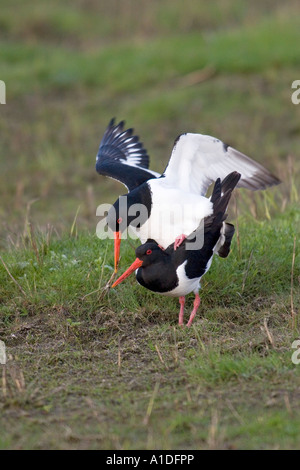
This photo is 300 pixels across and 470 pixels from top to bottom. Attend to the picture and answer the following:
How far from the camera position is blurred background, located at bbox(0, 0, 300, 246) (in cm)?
945

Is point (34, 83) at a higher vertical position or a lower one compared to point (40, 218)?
higher

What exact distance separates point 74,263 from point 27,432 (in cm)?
203

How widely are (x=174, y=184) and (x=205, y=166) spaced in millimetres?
321

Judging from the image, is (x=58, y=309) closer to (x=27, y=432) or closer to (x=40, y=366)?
(x=40, y=366)

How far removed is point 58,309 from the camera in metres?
5.38

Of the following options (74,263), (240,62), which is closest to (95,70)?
(240,62)

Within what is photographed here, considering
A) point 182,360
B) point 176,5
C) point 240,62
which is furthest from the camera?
point 176,5

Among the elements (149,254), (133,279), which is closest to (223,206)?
(149,254)

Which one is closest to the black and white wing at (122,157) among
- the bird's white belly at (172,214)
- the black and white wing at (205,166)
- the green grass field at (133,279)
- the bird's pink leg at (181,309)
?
the black and white wing at (205,166)

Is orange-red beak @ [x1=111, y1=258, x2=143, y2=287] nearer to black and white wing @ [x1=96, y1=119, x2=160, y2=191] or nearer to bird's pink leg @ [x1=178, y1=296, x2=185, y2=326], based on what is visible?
bird's pink leg @ [x1=178, y1=296, x2=185, y2=326]

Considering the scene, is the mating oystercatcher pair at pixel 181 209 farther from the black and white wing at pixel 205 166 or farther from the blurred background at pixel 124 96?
the blurred background at pixel 124 96

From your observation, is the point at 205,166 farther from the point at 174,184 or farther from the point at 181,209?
the point at 181,209

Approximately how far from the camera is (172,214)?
561cm

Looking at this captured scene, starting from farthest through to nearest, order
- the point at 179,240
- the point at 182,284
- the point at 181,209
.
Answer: the point at 181,209 → the point at 179,240 → the point at 182,284
